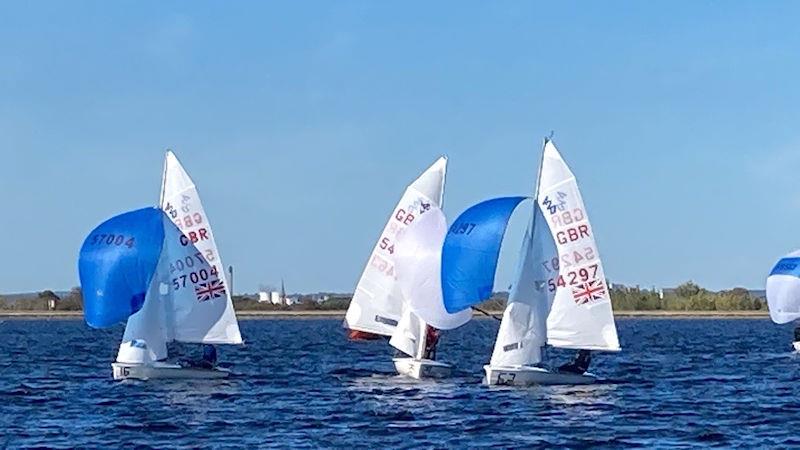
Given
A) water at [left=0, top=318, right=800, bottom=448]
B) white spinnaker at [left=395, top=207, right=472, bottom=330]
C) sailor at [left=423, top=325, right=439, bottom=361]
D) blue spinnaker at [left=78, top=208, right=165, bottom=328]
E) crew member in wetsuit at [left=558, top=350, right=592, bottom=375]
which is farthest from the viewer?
sailor at [left=423, top=325, right=439, bottom=361]

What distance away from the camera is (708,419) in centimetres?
4141

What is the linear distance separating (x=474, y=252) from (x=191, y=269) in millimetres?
9518

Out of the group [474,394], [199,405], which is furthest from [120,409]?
[474,394]

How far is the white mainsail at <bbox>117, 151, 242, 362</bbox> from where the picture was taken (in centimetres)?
5119

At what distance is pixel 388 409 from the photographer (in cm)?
4394

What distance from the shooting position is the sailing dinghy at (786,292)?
75250 millimetres

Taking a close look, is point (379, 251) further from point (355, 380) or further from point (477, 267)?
point (477, 267)

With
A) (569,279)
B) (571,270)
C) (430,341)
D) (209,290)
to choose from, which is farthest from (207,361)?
(571,270)

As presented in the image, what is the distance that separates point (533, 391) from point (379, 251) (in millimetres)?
10327

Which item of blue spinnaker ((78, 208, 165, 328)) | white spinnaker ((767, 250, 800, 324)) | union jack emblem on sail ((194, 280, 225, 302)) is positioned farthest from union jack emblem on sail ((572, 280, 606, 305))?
white spinnaker ((767, 250, 800, 324))

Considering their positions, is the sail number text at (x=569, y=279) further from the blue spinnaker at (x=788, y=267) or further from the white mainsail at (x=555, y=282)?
the blue spinnaker at (x=788, y=267)

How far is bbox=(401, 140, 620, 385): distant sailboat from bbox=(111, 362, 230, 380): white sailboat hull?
8.15 meters

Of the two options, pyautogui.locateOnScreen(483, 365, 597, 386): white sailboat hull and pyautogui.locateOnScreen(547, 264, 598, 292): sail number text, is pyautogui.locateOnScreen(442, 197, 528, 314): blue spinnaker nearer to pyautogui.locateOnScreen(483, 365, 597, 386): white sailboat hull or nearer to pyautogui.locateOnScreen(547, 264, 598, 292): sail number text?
pyautogui.locateOnScreen(547, 264, 598, 292): sail number text

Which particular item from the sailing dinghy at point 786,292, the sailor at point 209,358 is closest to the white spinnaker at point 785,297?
the sailing dinghy at point 786,292
